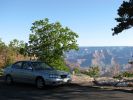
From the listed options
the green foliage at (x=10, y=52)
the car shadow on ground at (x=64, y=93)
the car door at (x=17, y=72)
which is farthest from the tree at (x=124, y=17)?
the green foliage at (x=10, y=52)

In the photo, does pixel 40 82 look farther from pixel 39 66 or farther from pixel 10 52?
pixel 10 52

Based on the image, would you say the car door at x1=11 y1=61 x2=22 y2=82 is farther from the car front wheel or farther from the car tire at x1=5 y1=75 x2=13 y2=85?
the car front wheel

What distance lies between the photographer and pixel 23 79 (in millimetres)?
20078

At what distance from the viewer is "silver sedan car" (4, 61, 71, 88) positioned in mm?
18578

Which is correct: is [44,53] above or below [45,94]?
above

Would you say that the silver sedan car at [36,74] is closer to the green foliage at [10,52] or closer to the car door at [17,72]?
the car door at [17,72]

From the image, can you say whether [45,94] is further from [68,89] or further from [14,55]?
[14,55]

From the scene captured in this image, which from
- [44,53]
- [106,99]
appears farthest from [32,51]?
[106,99]

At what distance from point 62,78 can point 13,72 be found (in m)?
3.56

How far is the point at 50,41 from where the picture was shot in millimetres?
26266

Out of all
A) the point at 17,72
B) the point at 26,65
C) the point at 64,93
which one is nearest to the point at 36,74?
the point at 26,65

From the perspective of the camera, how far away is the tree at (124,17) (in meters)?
19.4

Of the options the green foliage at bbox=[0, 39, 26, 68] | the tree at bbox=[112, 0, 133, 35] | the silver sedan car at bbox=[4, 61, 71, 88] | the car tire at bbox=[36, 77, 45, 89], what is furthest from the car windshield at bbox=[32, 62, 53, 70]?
the green foliage at bbox=[0, 39, 26, 68]

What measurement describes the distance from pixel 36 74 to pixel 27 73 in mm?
771
